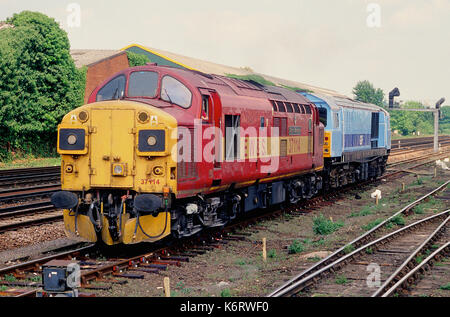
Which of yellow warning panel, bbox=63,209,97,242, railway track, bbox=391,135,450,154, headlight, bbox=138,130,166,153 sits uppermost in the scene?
headlight, bbox=138,130,166,153

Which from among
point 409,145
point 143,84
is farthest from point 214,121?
point 409,145

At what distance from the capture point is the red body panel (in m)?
13.6

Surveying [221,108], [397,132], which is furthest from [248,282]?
[397,132]

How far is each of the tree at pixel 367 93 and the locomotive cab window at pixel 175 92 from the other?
8829 centimetres

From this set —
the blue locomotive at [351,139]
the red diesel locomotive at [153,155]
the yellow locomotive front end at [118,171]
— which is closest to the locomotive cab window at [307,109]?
the blue locomotive at [351,139]

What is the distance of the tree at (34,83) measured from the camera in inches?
1467

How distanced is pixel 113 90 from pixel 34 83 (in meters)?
27.1

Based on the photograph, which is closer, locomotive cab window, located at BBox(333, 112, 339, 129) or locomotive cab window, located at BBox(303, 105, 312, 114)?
locomotive cab window, located at BBox(303, 105, 312, 114)

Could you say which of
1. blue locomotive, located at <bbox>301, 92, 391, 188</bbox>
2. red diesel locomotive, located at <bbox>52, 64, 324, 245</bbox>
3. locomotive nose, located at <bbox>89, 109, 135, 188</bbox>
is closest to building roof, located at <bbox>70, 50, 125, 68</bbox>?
blue locomotive, located at <bbox>301, 92, 391, 188</bbox>

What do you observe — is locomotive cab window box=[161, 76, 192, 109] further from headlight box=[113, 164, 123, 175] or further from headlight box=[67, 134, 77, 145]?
headlight box=[67, 134, 77, 145]

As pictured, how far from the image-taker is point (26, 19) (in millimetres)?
41469

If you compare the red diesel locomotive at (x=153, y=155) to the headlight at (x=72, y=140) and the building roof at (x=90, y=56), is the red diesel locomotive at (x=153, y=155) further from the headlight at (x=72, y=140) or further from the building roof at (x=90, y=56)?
the building roof at (x=90, y=56)

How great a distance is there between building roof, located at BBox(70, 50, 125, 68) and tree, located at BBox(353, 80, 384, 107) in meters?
53.2

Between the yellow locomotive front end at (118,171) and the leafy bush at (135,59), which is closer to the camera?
the yellow locomotive front end at (118,171)
